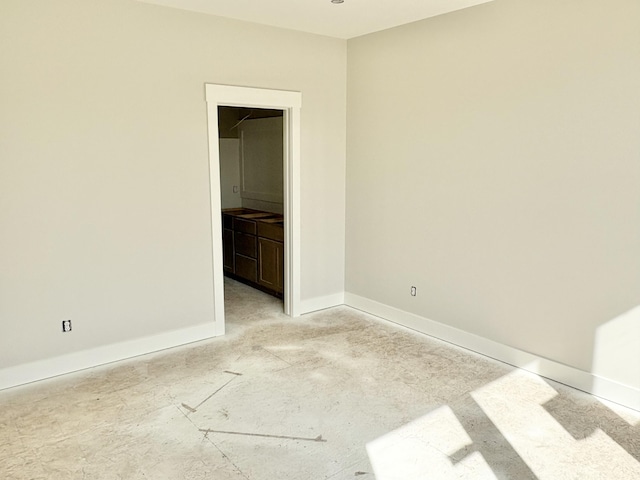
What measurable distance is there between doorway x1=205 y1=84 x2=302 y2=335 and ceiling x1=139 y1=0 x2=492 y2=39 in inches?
23.4

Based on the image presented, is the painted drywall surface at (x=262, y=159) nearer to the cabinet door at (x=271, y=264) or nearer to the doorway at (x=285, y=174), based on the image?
the cabinet door at (x=271, y=264)

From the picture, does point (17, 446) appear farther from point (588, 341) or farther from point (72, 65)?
point (588, 341)

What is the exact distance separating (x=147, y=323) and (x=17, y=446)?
4.68 ft

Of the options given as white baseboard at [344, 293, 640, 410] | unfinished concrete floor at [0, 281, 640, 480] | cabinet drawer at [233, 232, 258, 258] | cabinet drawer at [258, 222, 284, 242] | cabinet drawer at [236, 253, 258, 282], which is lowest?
unfinished concrete floor at [0, 281, 640, 480]

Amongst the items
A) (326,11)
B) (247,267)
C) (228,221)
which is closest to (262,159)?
(228,221)

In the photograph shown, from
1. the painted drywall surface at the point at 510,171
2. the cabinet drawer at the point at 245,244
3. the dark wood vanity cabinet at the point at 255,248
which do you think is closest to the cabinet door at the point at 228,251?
the dark wood vanity cabinet at the point at 255,248

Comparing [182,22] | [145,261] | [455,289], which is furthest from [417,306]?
[182,22]

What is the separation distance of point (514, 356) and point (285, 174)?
8.69 ft

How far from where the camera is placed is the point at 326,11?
4.02 meters

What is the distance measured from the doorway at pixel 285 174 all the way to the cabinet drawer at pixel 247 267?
84 cm

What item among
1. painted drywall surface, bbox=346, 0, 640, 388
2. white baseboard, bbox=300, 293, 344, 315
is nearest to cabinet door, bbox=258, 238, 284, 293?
white baseboard, bbox=300, 293, 344, 315

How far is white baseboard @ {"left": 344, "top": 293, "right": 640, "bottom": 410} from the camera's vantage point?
3350 millimetres

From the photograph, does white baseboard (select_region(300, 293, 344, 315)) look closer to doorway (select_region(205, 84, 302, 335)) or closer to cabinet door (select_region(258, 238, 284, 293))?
doorway (select_region(205, 84, 302, 335))

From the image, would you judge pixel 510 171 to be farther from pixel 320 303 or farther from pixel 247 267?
pixel 247 267
